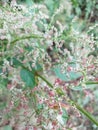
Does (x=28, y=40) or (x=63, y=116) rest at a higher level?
(x=28, y=40)

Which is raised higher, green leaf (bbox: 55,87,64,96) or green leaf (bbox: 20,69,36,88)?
green leaf (bbox: 20,69,36,88)

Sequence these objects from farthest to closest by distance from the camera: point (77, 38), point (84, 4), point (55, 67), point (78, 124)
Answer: point (84, 4)
point (78, 124)
point (55, 67)
point (77, 38)

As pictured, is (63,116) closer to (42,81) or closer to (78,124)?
(42,81)

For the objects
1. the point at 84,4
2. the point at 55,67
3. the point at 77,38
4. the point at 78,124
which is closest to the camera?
the point at 77,38

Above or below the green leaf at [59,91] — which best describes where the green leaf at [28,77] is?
above

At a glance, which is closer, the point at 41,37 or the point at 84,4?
the point at 41,37

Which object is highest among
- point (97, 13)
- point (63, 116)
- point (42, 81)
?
point (97, 13)

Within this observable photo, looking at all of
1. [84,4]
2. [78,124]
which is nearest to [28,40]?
[78,124]
